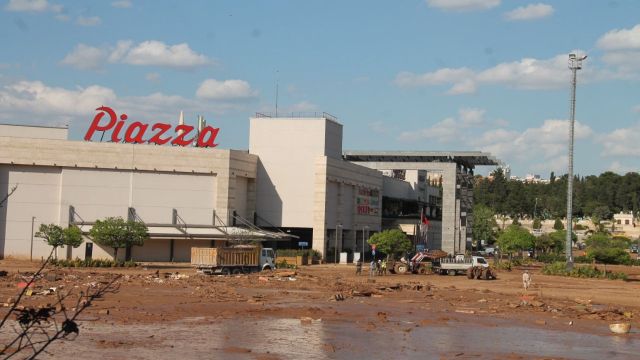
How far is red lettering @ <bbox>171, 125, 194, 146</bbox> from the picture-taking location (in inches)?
3738

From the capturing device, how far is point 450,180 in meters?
136

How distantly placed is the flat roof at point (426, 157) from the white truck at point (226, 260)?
243ft

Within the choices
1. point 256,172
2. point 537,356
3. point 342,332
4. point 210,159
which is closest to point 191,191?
point 210,159

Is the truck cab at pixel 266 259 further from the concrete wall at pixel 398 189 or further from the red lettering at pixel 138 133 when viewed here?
the concrete wall at pixel 398 189

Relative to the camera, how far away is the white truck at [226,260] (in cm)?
6538

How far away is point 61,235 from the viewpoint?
3091 inches

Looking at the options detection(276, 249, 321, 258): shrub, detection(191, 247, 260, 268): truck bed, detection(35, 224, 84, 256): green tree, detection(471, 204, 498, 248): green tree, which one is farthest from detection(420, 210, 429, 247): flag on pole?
detection(191, 247, 260, 268): truck bed

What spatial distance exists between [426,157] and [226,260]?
265ft

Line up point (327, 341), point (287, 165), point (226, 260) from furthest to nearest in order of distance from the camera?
1. point (287, 165)
2. point (226, 260)
3. point (327, 341)

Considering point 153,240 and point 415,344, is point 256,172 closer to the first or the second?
point 153,240

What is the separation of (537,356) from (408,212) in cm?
12212

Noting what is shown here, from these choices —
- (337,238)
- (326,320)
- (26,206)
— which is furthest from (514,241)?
(326,320)

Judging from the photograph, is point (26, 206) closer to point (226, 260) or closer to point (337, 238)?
point (226, 260)

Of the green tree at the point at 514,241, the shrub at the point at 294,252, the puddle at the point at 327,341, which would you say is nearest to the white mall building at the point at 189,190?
the shrub at the point at 294,252
